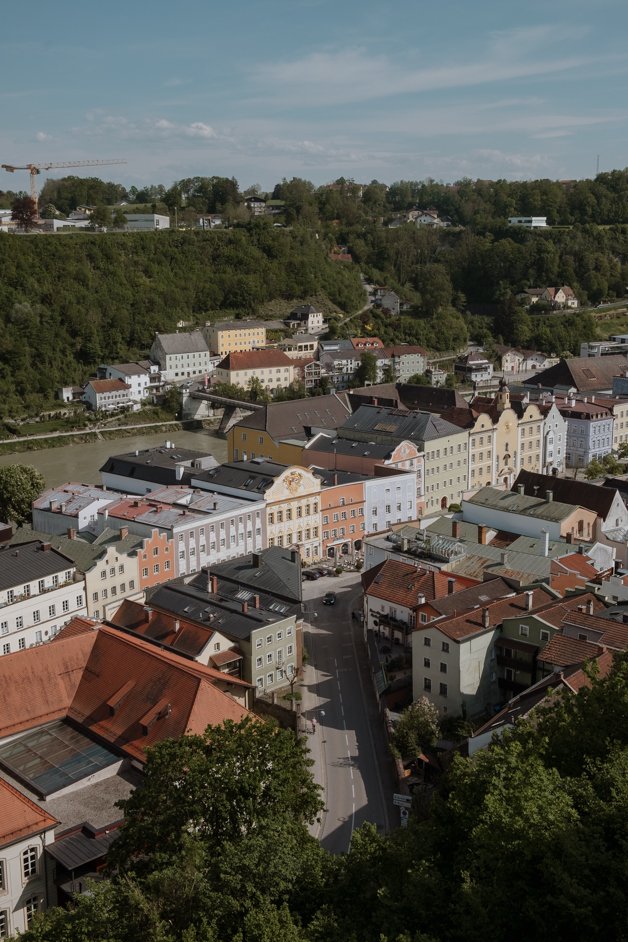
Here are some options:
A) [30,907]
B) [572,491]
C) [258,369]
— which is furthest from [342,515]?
[258,369]

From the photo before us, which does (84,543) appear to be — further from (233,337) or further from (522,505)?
(233,337)

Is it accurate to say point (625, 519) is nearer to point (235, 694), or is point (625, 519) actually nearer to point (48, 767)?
point (235, 694)

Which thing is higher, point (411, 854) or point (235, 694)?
point (411, 854)

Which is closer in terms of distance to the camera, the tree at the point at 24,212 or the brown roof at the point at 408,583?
the brown roof at the point at 408,583

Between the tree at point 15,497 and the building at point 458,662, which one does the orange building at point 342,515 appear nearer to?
the tree at point 15,497

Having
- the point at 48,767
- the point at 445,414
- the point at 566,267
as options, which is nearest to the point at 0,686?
the point at 48,767

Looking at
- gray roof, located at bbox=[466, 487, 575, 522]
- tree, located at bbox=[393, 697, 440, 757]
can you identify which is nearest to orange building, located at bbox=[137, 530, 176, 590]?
gray roof, located at bbox=[466, 487, 575, 522]

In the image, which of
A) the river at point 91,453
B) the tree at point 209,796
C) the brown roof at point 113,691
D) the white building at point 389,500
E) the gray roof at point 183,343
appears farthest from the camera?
the gray roof at point 183,343

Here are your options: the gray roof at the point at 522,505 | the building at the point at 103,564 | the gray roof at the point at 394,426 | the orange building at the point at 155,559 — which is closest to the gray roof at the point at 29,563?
the building at the point at 103,564
